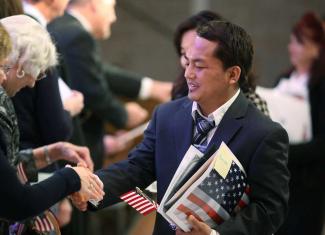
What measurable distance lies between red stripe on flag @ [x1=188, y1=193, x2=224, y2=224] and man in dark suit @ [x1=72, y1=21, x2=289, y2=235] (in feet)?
0.11

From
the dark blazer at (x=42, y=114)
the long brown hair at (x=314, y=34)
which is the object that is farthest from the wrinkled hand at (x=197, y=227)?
the long brown hair at (x=314, y=34)

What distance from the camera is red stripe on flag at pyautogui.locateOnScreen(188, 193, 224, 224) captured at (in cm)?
210

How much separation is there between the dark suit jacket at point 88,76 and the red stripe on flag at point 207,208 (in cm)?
159

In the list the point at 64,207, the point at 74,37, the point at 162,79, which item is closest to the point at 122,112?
the point at 74,37

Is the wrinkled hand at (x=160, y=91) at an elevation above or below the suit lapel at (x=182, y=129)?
below

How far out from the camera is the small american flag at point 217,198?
2.10 metres

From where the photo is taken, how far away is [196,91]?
7.57 ft

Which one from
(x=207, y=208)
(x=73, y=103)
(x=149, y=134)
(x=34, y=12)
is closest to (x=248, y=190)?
(x=207, y=208)

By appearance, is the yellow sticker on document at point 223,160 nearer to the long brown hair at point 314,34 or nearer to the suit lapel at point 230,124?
the suit lapel at point 230,124

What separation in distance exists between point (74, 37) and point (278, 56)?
3659 millimetres

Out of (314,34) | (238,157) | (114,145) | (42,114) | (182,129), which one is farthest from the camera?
(114,145)

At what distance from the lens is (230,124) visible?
2303 millimetres

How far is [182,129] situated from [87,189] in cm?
42

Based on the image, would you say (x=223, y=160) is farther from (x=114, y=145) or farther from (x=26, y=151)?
(x=114, y=145)
